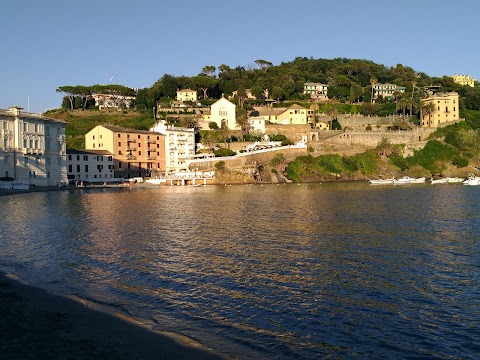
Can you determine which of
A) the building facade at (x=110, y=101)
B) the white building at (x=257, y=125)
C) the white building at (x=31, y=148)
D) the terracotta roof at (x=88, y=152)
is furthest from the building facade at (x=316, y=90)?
the white building at (x=31, y=148)

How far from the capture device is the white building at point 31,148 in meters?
76.6

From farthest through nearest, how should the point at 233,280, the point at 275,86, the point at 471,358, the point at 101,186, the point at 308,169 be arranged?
the point at 275,86 < the point at 308,169 < the point at 101,186 < the point at 233,280 < the point at 471,358

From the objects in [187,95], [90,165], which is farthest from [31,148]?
[187,95]

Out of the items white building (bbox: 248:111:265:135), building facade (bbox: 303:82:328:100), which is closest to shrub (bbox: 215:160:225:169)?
white building (bbox: 248:111:265:135)

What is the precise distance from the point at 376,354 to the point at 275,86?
128112 mm

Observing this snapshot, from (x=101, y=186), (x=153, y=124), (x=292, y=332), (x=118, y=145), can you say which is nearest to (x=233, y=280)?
(x=292, y=332)

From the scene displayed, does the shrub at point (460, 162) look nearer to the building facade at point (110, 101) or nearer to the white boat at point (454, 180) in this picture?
the white boat at point (454, 180)

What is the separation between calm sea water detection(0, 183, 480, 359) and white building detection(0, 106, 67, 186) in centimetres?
4314

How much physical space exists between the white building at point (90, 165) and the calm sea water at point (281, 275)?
2251 inches

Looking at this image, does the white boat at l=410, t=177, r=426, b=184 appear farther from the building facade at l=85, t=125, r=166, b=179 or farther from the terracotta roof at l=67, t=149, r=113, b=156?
the terracotta roof at l=67, t=149, r=113, b=156

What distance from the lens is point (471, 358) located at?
11633 millimetres

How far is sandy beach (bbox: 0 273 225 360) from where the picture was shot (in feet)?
36.8

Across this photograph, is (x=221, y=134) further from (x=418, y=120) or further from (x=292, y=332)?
(x=292, y=332)

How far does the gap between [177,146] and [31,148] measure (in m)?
34.6
